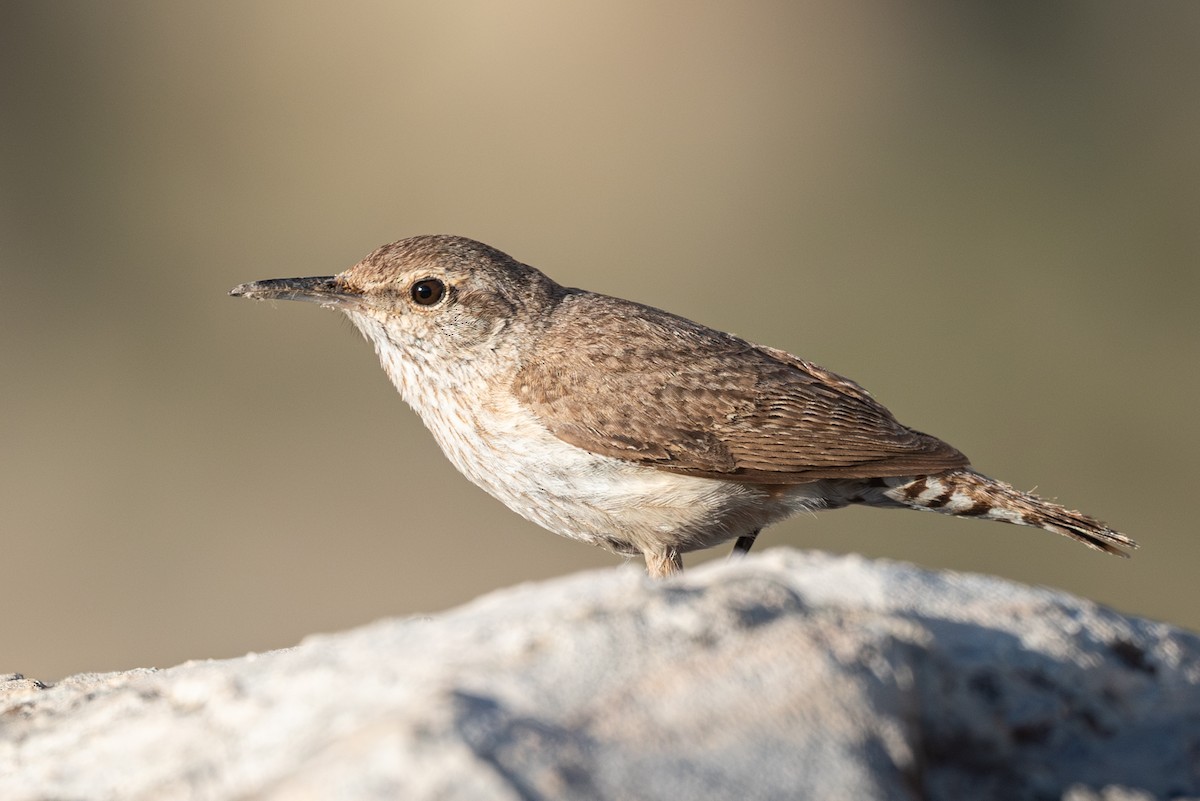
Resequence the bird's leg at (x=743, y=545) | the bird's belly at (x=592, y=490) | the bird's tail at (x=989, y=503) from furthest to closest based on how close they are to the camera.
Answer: the bird's leg at (x=743, y=545) < the bird's tail at (x=989, y=503) < the bird's belly at (x=592, y=490)

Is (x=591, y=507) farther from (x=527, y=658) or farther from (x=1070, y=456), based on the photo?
(x=1070, y=456)

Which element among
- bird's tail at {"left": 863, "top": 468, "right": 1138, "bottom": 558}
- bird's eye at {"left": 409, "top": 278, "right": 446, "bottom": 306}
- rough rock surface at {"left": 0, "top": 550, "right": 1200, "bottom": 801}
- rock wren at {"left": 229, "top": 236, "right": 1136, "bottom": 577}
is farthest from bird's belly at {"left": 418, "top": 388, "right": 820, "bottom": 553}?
rough rock surface at {"left": 0, "top": 550, "right": 1200, "bottom": 801}

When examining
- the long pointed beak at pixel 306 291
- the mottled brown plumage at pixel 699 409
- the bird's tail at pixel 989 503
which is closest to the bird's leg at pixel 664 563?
the mottled brown plumage at pixel 699 409

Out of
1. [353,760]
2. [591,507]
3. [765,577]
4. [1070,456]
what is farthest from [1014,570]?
[353,760]

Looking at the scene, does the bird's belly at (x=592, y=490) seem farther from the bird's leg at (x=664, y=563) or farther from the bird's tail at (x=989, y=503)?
the bird's tail at (x=989, y=503)

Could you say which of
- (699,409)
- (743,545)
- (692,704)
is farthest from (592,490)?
(692,704)

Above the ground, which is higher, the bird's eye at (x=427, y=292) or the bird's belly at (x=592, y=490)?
the bird's eye at (x=427, y=292)

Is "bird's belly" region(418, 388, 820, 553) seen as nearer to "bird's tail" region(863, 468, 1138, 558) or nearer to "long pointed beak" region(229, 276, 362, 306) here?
"bird's tail" region(863, 468, 1138, 558)
